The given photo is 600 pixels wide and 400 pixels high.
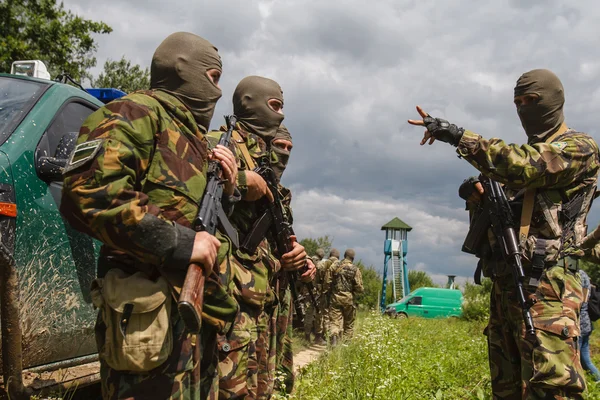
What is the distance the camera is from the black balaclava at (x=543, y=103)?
3.85 meters

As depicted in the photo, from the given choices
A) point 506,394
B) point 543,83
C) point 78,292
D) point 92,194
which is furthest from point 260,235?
point 543,83

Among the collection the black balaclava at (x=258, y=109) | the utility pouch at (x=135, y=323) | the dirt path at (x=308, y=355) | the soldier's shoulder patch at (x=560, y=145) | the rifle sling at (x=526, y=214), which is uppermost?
the black balaclava at (x=258, y=109)

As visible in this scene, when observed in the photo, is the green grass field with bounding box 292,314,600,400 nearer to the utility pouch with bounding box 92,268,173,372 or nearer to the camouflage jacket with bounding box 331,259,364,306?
the utility pouch with bounding box 92,268,173,372

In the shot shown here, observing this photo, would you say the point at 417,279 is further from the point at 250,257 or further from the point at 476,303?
the point at 250,257

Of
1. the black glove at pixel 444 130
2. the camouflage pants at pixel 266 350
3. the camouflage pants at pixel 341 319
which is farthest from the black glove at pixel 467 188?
the camouflage pants at pixel 341 319

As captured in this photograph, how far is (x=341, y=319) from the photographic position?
13516 mm

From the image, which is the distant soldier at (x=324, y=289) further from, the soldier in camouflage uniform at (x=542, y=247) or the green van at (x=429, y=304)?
the green van at (x=429, y=304)

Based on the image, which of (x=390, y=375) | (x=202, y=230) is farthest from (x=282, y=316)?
(x=202, y=230)

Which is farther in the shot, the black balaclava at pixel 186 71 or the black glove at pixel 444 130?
the black glove at pixel 444 130

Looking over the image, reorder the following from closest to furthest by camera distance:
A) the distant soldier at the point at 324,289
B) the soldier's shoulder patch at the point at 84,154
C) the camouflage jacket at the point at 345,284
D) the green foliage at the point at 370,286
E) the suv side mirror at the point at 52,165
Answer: the soldier's shoulder patch at the point at 84,154 < the suv side mirror at the point at 52,165 < the distant soldier at the point at 324,289 < the camouflage jacket at the point at 345,284 < the green foliage at the point at 370,286

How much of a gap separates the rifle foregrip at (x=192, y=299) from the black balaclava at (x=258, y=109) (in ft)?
6.93

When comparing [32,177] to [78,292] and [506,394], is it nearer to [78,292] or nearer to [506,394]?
[78,292]

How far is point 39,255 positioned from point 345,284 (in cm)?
1143

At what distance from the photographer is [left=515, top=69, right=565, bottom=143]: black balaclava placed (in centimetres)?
385
